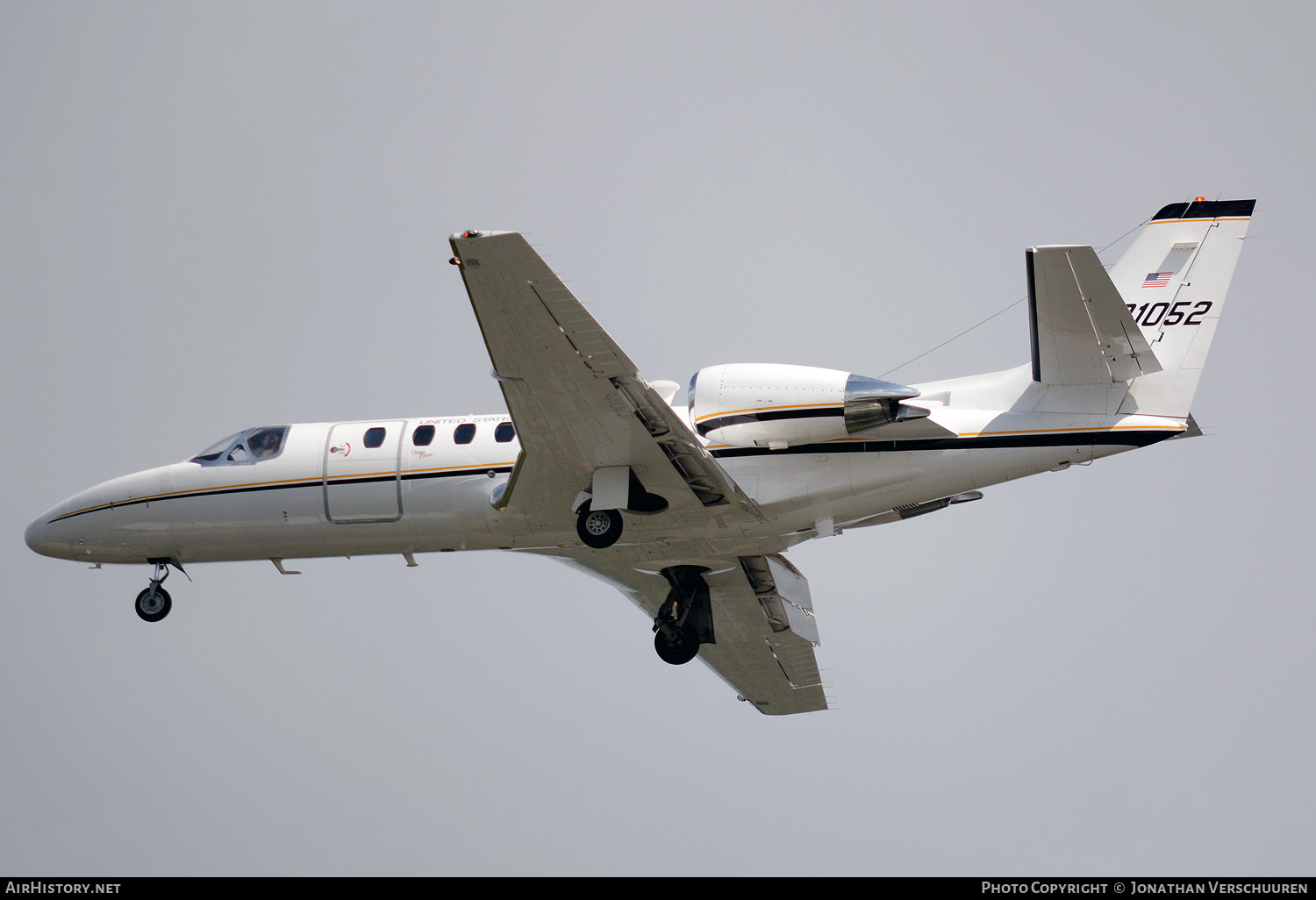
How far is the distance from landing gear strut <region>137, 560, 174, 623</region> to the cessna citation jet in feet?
0.10

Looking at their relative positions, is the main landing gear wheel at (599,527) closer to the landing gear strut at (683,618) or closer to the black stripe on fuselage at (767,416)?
the black stripe on fuselage at (767,416)

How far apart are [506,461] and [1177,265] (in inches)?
412

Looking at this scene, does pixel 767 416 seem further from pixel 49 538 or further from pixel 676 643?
pixel 49 538

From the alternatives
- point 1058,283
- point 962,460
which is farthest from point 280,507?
point 1058,283

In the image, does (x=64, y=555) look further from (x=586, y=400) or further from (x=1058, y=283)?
(x=1058, y=283)

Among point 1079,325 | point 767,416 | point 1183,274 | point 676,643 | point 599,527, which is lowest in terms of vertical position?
point 676,643

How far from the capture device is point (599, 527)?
→ 20.2 meters

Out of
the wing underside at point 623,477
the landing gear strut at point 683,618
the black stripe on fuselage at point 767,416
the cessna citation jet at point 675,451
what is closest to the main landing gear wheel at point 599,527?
the cessna citation jet at point 675,451

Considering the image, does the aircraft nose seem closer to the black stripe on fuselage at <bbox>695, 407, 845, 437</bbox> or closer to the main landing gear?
the main landing gear

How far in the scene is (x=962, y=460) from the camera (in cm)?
1958

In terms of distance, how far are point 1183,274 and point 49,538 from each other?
18905 mm

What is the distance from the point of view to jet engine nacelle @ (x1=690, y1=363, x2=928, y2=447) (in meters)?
19.2

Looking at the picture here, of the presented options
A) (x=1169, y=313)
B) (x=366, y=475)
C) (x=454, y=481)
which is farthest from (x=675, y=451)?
(x=1169, y=313)

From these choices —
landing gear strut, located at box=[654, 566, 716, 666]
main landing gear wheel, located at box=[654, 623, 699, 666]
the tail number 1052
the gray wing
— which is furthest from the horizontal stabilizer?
main landing gear wheel, located at box=[654, 623, 699, 666]
